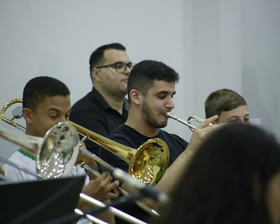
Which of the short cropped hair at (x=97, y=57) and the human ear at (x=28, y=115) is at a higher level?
Answer: the short cropped hair at (x=97, y=57)

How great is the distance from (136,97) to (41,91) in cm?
61

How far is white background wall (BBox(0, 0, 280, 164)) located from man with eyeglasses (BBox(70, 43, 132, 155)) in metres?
0.09

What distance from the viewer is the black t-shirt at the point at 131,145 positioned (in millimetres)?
2352

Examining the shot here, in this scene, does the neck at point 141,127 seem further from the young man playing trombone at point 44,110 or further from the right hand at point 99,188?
the right hand at point 99,188

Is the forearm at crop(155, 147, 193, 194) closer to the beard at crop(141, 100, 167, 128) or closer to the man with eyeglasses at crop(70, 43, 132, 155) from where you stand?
the beard at crop(141, 100, 167, 128)

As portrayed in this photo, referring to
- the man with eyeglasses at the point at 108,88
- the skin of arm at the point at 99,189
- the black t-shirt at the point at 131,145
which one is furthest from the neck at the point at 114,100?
the skin of arm at the point at 99,189

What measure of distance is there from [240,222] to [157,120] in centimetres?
178

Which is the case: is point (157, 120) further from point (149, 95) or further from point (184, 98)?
point (184, 98)

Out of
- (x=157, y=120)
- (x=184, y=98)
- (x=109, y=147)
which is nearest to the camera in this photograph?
(x=109, y=147)

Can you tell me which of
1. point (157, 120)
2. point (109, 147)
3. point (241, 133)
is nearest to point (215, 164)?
point (241, 133)

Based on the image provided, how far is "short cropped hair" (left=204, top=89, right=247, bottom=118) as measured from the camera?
A: 309 centimetres

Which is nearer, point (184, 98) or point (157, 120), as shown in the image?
point (157, 120)

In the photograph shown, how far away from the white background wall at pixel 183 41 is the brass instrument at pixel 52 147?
1.59 metres

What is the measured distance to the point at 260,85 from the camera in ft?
14.7
